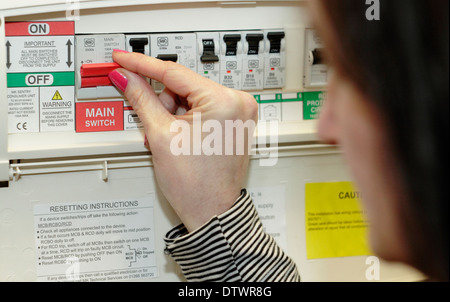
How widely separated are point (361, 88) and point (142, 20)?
2.27 feet

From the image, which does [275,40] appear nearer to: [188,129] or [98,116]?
[188,129]

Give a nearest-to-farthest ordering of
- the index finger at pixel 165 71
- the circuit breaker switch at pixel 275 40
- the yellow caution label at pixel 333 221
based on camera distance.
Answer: the index finger at pixel 165 71 < the circuit breaker switch at pixel 275 40 < the yellow caution label at pixel 333 221

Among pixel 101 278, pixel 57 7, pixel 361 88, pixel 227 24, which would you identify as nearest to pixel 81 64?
pixel 57 7

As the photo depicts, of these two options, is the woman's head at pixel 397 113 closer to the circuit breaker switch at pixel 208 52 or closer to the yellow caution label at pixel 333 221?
the circuit breaker switch at pixel 208 52

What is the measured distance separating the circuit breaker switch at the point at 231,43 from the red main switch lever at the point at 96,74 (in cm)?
22

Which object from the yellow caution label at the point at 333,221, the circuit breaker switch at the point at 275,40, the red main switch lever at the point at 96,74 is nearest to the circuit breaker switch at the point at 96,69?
the red main switch lever at the point at 96,74

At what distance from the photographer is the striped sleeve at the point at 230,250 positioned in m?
1.06

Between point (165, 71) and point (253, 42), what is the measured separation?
209 mm

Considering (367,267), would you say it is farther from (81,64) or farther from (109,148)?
(81,64)

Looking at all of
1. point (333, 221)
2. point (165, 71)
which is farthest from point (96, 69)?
point (333, 221)

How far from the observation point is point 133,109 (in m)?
1.11

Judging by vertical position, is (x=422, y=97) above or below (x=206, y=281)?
above

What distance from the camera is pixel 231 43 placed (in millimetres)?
1134

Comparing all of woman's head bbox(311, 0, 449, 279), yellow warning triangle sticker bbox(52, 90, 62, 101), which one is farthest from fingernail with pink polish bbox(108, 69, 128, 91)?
woman's head bbox(311, 0, 449, 279)
